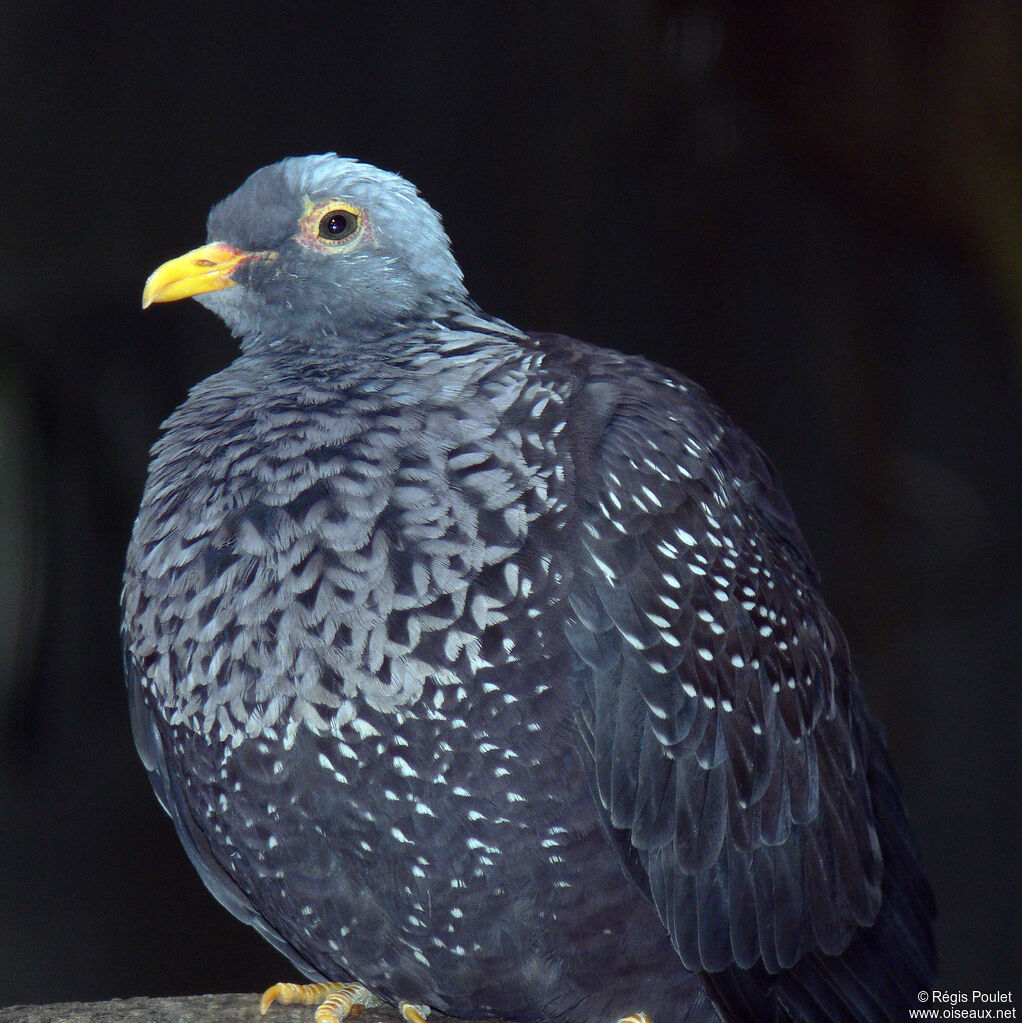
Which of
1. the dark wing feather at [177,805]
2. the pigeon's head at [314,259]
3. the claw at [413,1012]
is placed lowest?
the claw at [413,1012]

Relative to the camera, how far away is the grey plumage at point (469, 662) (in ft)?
6.40

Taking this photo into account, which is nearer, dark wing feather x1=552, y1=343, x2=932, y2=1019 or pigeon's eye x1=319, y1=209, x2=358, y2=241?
dark wing feather x1=552, y1=343, x2=932, y2=1019

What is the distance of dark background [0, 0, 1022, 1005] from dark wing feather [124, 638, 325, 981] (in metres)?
2.38

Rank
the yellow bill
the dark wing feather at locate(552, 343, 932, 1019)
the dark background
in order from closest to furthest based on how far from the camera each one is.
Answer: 1. the dark wing feather at locate(552, 343, 932, 1019)
2. the yellow bill
3. the dark background

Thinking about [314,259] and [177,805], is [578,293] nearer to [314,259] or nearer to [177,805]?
[314,259]

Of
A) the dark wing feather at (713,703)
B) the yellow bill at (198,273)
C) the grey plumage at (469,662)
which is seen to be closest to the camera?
the grey plumage at (469,662)

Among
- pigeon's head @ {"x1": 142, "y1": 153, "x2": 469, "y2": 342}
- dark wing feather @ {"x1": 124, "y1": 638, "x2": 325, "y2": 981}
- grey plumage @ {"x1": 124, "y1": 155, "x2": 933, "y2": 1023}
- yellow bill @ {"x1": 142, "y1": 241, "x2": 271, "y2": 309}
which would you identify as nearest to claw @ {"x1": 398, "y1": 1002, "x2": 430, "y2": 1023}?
grey plumage @ {"x1": 124, "y1": 155, "x2": 933, "y2": 1023}

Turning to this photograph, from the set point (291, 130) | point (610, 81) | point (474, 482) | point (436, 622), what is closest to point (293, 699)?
point (436, 622)

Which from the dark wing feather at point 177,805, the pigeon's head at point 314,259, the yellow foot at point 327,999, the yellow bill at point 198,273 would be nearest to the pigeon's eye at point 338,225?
the pigeon's head at point 314,259

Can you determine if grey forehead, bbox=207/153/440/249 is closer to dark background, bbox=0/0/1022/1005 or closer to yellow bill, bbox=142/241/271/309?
yellow bill, bbox=142/241/271/309

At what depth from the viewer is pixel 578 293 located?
535 centimetres

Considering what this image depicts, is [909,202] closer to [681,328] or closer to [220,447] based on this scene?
[681,328]

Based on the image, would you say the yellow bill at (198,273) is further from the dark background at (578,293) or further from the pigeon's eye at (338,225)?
the dark background at (578,293)

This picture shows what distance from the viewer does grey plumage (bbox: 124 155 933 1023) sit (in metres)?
1.95
